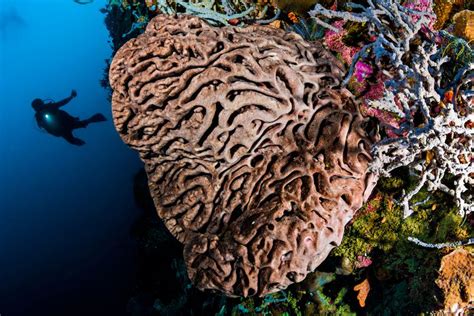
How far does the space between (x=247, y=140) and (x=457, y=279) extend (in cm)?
198

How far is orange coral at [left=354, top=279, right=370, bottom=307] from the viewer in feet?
10.9

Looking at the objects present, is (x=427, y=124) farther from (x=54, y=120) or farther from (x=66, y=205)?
(x=66, y=205)

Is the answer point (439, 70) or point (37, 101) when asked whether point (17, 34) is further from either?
point (439, 70)

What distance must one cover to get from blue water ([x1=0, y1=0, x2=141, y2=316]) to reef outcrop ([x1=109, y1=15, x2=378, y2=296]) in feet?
51.9

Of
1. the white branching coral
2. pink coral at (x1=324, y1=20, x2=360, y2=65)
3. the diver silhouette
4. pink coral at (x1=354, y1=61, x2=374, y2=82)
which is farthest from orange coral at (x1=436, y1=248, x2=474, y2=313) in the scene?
the diver silhouette

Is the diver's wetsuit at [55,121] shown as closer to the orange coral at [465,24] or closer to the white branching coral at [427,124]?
the white branching coral at [427,124]

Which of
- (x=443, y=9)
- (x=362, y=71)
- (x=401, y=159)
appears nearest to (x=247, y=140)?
(x=401, y=159)

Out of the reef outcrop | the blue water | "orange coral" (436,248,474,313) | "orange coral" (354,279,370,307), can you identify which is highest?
the reef outcrop

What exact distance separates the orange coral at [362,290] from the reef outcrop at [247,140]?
701 mm

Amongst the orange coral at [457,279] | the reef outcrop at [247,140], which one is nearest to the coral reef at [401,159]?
the orange coral at [457,279]

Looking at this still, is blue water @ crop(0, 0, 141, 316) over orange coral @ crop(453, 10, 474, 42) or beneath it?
beneath

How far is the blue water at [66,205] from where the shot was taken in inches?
785

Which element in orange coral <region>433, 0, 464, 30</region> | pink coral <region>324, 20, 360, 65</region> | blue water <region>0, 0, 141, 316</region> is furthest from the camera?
blue water <region>0, 0, 141, 316</region>

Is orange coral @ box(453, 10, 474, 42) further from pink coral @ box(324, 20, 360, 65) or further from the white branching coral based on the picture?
pink coral @ box(324, 20, 360, 65)
